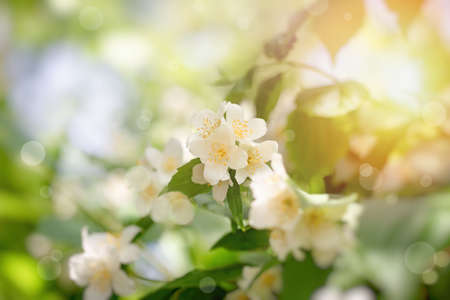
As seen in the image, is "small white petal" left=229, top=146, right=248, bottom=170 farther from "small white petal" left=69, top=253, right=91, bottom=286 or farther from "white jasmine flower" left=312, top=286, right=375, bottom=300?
"white jasmine flower" left=312, top=286, right=375, bottom=300

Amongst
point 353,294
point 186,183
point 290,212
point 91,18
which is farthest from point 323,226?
point 91,18

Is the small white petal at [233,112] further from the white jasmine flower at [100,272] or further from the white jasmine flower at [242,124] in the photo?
the white jasmine flower at [100,272]

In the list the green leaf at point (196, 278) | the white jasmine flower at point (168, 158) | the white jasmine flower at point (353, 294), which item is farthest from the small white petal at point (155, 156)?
the white jasmine flower at point (353, 294)

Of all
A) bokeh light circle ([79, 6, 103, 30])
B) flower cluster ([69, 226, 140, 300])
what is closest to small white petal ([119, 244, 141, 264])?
flower cluster ([69, 226, 140, 300])

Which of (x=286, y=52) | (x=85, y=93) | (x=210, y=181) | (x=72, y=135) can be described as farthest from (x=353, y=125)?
(x=85, y=93)

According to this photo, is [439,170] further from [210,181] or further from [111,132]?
[111,132]

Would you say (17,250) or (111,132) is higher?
(111,132)

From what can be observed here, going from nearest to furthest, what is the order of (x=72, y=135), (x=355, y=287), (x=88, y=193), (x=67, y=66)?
1. (x=355, y=287)
2. (x=88, y=193)
3. (x=72, y=135)
4. (x=67, y=66)
